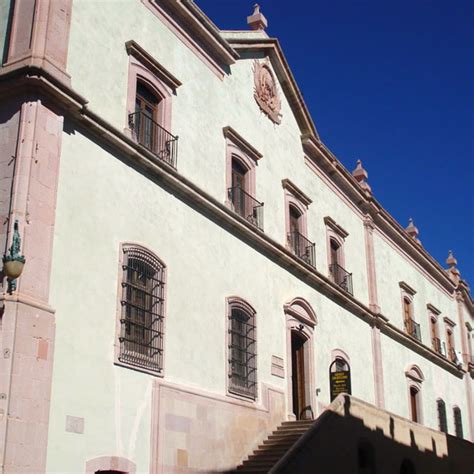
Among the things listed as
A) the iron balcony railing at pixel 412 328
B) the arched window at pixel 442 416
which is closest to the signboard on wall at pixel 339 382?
the iron balcony railing at pixel 412 328

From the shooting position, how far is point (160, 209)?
53.9 feet

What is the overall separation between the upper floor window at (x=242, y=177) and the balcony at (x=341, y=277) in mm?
5256

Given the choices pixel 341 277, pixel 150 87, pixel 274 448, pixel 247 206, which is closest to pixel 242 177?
pixel 247 206

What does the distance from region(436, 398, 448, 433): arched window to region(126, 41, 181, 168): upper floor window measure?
796 inches

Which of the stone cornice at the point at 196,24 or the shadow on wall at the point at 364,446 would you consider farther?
the stone cornice at the point at 196,24

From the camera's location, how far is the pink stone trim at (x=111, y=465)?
13.0 m

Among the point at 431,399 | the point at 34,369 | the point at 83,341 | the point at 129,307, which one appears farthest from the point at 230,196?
the point at 431,399

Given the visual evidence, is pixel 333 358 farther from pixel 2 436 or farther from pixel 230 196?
pixel 2 436

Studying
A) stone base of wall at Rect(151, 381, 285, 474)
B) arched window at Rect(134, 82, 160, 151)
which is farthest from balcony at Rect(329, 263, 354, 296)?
arched window at Rect(134, 82, 160, 151)

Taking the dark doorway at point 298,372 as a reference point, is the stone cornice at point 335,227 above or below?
above

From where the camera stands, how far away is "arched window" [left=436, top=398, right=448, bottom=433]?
1283 inches

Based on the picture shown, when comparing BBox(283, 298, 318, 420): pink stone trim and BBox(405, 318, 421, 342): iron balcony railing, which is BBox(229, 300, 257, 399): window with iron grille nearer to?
BBox(283, 298, 318, 420): pink stone trim

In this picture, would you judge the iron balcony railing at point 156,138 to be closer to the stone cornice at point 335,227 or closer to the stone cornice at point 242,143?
the stone cornice at point 242,143

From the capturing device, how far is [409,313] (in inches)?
1276
